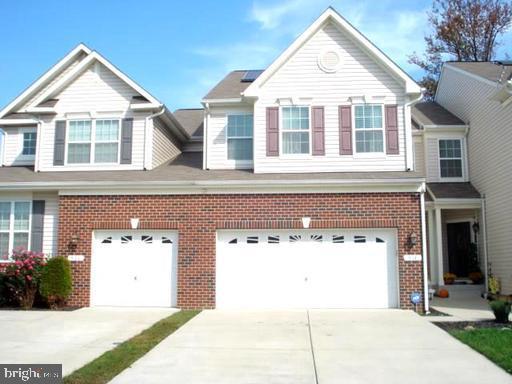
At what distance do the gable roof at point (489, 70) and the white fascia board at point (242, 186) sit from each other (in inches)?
222

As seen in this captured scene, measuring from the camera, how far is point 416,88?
1523 cm

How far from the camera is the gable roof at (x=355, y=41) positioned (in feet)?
50.5

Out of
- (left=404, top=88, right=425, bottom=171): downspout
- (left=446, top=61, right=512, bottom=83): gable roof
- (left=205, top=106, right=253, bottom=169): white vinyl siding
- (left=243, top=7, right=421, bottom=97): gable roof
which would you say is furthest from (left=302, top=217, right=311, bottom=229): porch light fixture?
(left=446, top=61, right=512, bottom=83): gable roof

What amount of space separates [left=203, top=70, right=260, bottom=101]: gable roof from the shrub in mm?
6814

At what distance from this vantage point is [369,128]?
605 inches

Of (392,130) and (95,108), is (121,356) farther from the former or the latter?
(95,108)

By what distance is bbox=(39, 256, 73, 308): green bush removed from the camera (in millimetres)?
13836

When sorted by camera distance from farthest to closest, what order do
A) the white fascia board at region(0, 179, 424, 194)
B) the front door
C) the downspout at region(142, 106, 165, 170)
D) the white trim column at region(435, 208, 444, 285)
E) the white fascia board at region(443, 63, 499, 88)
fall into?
the front door < the white trim column at region(435, 208, 444, 285) < the white fascia board at region(443, 63, 499, 88) < the downspout at region(142, 106, 165, 170) < the white fascia board at region(0, 179, 424, 194)

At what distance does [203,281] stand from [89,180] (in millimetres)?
4228

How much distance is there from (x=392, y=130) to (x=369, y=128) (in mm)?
644

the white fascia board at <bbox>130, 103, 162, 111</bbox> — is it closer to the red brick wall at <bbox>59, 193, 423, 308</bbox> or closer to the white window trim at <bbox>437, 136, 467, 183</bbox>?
the red brick wall at <bbox>59, 193, 423, 308</bbox>

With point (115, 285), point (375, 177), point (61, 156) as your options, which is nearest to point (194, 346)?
point (115, 285)

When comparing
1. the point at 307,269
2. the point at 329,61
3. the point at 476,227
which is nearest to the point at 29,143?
the point at 329,61

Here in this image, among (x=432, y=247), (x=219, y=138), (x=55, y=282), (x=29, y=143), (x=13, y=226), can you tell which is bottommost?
(x=55, y=282)
